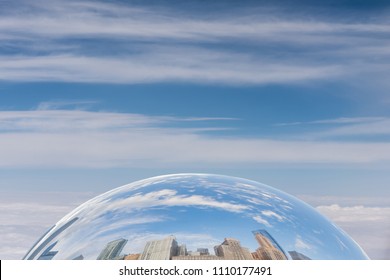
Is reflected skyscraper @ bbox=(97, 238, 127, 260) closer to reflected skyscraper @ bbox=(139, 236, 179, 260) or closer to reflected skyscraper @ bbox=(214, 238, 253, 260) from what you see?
reflected skyscraper @ bbox=(139, 236, 179, 260)

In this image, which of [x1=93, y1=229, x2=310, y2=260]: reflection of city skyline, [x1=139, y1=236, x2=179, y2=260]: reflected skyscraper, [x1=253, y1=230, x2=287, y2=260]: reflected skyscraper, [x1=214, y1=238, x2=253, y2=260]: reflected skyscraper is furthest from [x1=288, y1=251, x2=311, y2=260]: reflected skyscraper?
[x1=139, y1=236, x2=179, y2=260]: reflected skyscraper

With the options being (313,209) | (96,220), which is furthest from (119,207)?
(313,209)

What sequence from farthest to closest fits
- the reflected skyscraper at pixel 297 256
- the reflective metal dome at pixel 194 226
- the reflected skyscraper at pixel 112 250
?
the reflected skyscraper at pixel 297 256
the reflected skyscraper at pixel 112 250
the reflective metal dome at pixel 194 226

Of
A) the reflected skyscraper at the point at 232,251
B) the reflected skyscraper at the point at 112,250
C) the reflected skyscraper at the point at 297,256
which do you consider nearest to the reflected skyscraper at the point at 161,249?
the reflected skyscraper at the point at 112,250

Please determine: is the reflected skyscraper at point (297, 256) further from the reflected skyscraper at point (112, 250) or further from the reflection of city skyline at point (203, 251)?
the reflected skyscraper at point (112, 250)

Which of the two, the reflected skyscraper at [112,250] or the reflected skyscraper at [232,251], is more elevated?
the reflected skyscraper at [112,250]

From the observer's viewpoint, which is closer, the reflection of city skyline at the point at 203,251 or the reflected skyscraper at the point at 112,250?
the reflection of city skyline at the point at 203,251

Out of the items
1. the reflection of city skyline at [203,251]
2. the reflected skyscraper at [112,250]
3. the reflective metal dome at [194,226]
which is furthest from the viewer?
the reflected skyscraper at [112,250]
